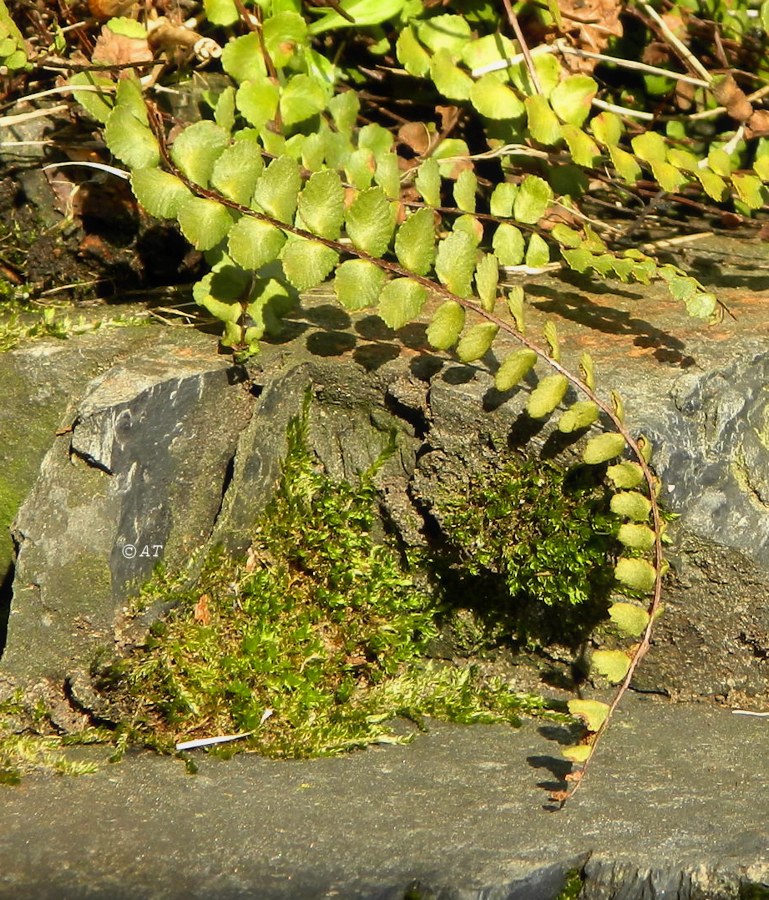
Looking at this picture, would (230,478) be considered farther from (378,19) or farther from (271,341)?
(378,19)

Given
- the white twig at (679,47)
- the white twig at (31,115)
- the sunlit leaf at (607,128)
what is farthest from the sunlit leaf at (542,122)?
the white twig at (31,115)

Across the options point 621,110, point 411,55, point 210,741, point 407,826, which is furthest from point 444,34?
point 407,826

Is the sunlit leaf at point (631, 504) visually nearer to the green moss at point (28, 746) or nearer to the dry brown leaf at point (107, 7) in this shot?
the green moss at point (28, 746)

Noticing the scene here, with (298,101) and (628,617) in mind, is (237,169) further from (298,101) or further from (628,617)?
(628,617)

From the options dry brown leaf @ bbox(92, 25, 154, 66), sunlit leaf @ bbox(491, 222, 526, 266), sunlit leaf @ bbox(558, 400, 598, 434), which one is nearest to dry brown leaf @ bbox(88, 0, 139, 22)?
dry brown leaf @ bbox(92, 25, 154, 66)

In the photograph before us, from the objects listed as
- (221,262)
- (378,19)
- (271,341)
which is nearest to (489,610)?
(271,341)

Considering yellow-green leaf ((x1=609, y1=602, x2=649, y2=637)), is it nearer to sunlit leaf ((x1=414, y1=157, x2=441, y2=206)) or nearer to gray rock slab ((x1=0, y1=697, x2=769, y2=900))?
gray rock slab ((x1=0, y1=697, x2=769, y2=900))
